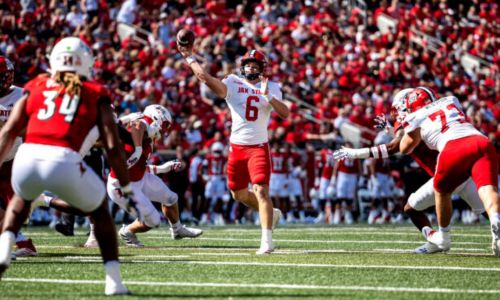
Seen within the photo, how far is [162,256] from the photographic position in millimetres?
9297

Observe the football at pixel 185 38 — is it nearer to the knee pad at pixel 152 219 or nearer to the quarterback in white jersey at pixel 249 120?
the quarterback in white jersey at pixel 249 120

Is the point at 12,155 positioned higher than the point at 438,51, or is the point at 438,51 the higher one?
the point at 438,51

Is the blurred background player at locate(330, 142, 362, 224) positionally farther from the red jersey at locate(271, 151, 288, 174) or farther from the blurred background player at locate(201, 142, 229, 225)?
the blurred background player at locate(201, 142, 229, 225)

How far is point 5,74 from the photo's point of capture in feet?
29.6

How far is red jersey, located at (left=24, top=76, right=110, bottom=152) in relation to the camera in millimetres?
6133

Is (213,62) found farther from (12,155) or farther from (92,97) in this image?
(92,97)

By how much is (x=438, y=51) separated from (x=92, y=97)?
2084 centimetres

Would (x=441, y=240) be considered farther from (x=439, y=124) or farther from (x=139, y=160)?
(x=139, y=160)

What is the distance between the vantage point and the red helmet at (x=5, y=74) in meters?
8.95

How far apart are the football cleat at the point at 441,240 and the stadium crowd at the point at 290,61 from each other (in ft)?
29.9

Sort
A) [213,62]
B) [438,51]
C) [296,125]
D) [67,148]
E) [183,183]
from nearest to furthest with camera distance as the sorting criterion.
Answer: [67,148] < [183,183] < [296,125] < [213,62] < [438,51]

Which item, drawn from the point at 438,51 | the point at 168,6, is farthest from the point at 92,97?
the point at 438,51

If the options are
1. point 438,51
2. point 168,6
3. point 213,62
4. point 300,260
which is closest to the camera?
point 300,260

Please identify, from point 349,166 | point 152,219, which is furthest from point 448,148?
point 349,166
